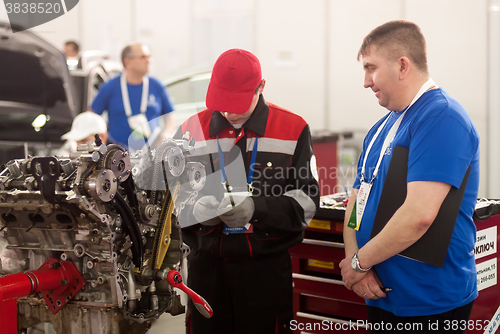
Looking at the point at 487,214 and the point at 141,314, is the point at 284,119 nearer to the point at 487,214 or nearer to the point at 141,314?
the point at 141,314

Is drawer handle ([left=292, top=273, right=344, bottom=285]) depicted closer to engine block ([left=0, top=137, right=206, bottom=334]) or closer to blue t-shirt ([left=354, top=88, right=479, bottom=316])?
blue t-shirt ([left=354, top=88, right=479, bottom=316])

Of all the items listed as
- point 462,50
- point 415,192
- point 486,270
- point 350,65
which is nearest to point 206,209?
point 415,192

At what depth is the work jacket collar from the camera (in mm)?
1811

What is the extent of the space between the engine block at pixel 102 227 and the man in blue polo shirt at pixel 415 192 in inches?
24.7

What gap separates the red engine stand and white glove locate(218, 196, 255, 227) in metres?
0.50

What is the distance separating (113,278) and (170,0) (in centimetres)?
628

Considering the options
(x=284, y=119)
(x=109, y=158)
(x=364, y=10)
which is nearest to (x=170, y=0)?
(x=364, y=10)

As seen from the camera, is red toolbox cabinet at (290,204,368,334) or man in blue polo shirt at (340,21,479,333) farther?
red toolbox cabinet at (290,204,368,334)

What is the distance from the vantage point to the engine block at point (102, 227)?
1.27 m

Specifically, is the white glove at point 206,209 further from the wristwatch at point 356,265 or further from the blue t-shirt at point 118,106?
the blue t-shirt at point 118,106

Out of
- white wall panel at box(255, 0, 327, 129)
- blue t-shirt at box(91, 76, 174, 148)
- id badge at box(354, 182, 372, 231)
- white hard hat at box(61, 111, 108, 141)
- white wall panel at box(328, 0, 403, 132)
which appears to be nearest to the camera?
id badge at box(354, 182, 372, 231)

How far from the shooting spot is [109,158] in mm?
1303

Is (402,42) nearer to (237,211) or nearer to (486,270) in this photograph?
(237,211)

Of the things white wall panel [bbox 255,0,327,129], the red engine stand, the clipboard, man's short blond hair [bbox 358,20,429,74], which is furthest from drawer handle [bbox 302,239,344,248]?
white wall panel [bbox 255,0,327,129]
